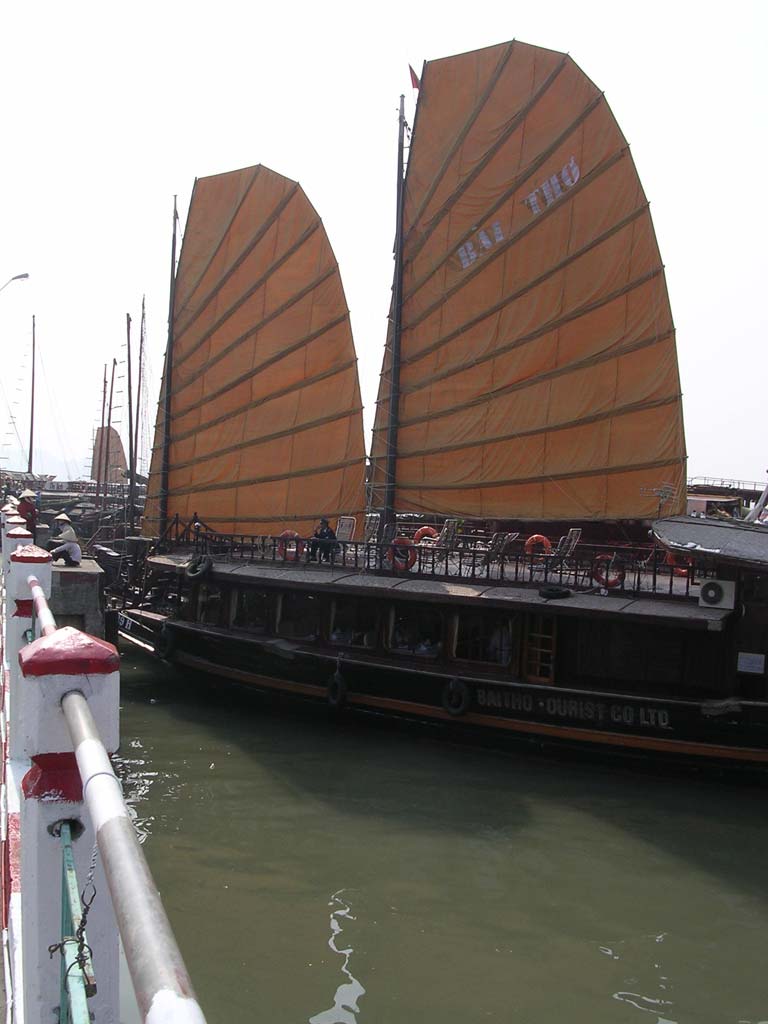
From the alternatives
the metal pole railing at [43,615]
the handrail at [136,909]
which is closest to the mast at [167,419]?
the metal pole railing at [43,615]

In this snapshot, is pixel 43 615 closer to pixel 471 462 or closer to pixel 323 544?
pixel 323 544

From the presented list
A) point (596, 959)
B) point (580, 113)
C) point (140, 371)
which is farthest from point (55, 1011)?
point (140, 371)

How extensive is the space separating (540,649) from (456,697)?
1.05 metres

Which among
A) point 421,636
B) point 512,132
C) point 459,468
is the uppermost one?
point 512,132

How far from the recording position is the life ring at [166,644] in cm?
1359

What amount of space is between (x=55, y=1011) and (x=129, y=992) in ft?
12.3

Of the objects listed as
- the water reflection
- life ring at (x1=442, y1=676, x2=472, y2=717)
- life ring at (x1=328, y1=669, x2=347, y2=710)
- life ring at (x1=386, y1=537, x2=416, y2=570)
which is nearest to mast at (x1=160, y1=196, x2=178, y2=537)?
life ring at (x1=386, y1=537, x2=416, y2=570)

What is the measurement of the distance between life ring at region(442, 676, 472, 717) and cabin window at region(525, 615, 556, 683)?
2.25ft

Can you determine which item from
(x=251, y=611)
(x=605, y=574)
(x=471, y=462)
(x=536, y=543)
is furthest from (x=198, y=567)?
(x=605, y=574)

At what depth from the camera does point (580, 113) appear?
13.6m

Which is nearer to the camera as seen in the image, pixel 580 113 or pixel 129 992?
pixel 129 992

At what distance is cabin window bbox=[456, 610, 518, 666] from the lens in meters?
10.7

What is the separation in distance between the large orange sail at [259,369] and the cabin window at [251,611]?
2.93 meters

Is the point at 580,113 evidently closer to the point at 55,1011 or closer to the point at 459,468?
the point at 459,468
